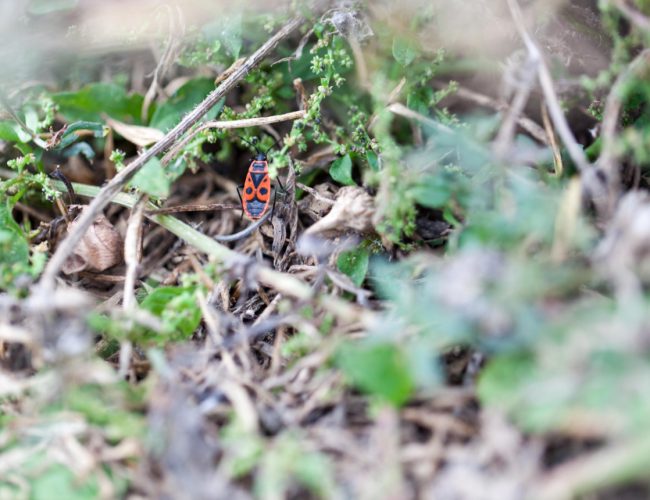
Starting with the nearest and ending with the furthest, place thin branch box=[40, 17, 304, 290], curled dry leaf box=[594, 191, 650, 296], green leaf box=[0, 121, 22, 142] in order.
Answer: curled dry leaf box=[594, 191, 650, 296]
thin branch box=[40, 17, 304, 290]
green leaf box=[0, 121, 22, 142]

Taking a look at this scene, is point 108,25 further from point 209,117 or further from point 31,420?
point 31,420

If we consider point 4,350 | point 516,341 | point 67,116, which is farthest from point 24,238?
point 516,341

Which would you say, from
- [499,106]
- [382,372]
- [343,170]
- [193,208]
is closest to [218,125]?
[193,208]

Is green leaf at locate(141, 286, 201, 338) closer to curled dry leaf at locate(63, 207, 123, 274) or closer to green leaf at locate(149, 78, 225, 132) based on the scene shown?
curled dry leaf at locate(63, 207, 123, 274)

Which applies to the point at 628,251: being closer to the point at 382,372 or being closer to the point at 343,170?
the point at 382,372

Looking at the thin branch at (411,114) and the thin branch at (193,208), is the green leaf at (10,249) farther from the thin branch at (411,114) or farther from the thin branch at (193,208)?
the thin branch at (411,114)

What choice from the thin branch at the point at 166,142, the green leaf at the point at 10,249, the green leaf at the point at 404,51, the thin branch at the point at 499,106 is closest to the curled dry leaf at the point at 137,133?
the thin branch at the point at 166,142

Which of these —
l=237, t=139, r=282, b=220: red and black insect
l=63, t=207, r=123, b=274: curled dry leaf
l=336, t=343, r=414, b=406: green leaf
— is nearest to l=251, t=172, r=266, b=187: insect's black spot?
l=237, t=139, r=282, b=220: red and black insect
